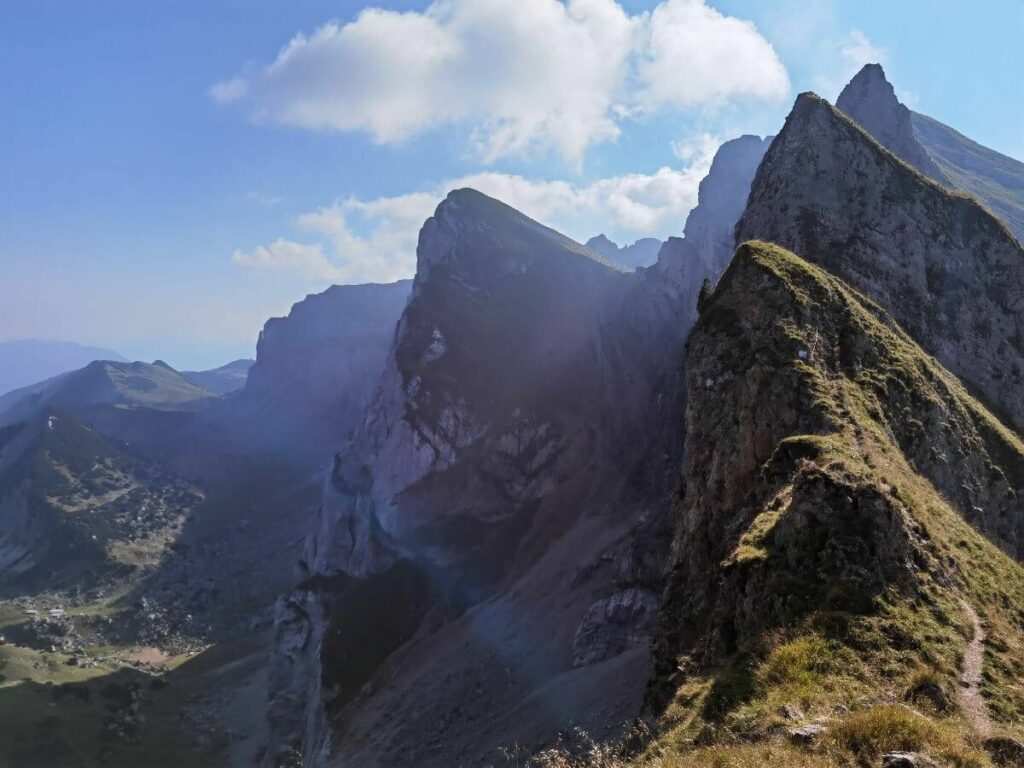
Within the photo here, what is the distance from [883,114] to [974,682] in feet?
331

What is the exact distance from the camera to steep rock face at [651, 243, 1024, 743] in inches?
677

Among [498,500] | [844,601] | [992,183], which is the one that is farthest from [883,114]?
[992,183]

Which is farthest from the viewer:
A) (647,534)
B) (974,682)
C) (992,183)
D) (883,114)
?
(992,183)

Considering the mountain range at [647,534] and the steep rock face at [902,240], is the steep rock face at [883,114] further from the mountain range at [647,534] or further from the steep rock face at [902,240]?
the steep rock face at [902,240]

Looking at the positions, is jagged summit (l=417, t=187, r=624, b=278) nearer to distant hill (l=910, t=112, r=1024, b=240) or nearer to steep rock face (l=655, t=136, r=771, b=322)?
steep rock face (l=655, t=136, r=771, b=322)

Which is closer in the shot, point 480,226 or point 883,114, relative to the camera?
point 883,114

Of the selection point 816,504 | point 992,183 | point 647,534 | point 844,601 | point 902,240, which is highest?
point 992,183

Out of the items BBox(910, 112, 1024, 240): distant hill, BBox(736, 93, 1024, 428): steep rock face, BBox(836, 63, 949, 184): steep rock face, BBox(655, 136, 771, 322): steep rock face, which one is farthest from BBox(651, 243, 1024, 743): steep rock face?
BBox(910, 112, 1024, 240): distant hill

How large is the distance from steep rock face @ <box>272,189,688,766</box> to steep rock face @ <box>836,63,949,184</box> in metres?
41.5

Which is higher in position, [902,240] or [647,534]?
[902,240]

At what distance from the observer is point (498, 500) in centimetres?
11619

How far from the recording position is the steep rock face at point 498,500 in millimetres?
72312

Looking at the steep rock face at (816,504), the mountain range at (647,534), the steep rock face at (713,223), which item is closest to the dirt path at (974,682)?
the mountain range at (647,534)

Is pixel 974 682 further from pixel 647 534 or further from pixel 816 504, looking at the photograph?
pixel 647 534
